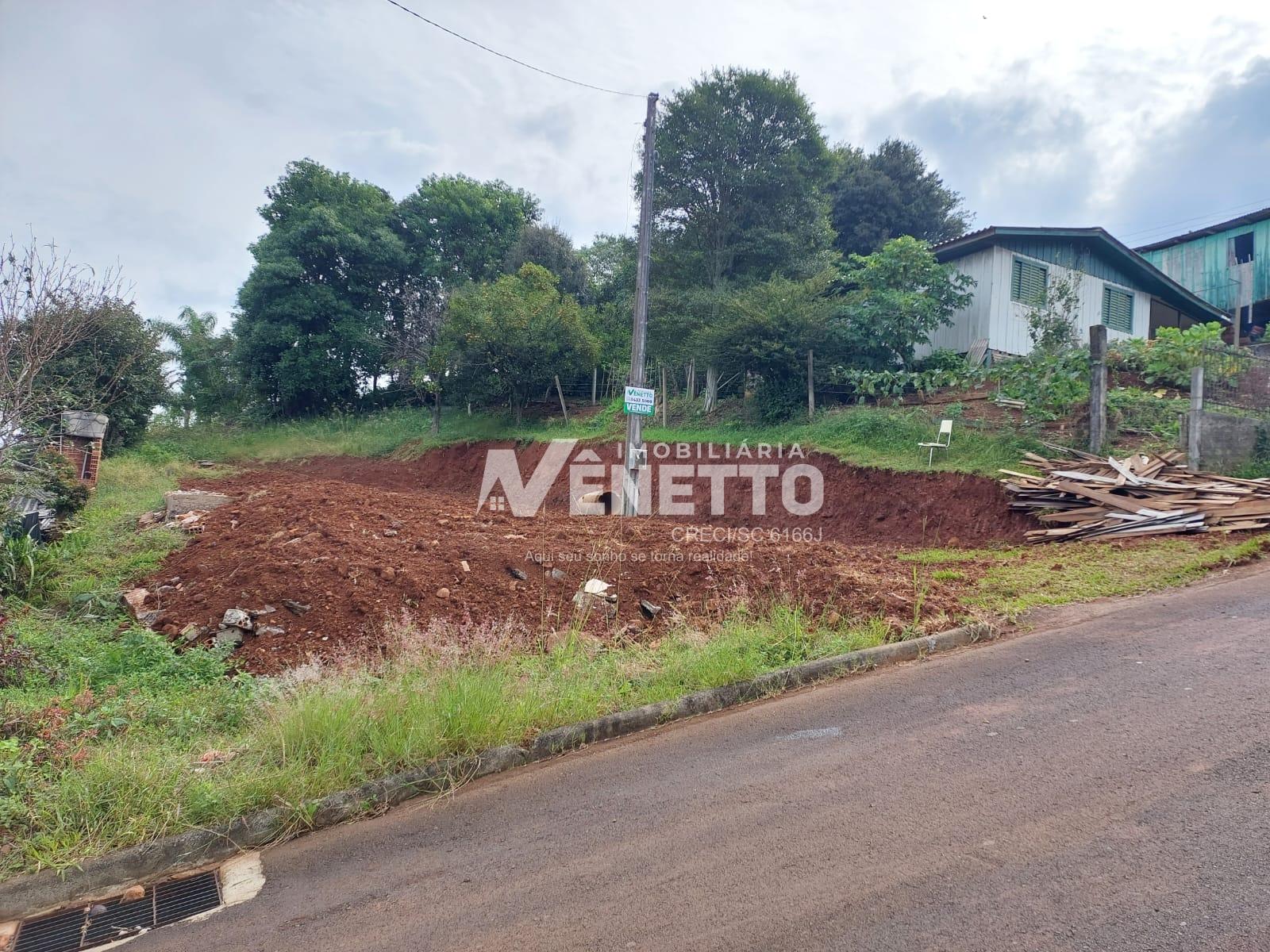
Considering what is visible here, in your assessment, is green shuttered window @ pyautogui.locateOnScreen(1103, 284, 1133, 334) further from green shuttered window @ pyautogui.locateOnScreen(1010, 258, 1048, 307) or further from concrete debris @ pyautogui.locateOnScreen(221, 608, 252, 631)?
concrete debris @ pyautogui.locateOnScreen(221, 608, 252, 631)

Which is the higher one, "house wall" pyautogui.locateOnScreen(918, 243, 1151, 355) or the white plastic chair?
"house wall" pyautogui.locateOnScreen(918, 243, 1151, 355)

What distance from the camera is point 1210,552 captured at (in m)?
7.32

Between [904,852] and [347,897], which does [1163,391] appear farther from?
[347,897]

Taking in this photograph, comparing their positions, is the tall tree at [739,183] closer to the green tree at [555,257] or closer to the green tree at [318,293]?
the green tree at [555,257]

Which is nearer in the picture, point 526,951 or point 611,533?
point 526,951

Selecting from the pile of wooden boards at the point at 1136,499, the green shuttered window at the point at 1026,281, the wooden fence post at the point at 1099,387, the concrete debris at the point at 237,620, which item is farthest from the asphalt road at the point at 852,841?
the green shuttered window at the point at 1026,281

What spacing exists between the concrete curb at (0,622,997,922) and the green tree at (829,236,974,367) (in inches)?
460

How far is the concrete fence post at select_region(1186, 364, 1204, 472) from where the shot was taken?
31.7ft

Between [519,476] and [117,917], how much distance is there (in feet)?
53.7

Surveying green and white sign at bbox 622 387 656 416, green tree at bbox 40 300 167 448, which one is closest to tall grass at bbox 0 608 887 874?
green and white sign at bbox 622 387 656 416

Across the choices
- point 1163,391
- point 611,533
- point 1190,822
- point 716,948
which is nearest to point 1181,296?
point 1163,391

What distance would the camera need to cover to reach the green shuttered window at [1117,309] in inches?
731

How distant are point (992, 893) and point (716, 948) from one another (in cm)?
101

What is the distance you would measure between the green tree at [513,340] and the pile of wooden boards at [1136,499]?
45.3 feet
